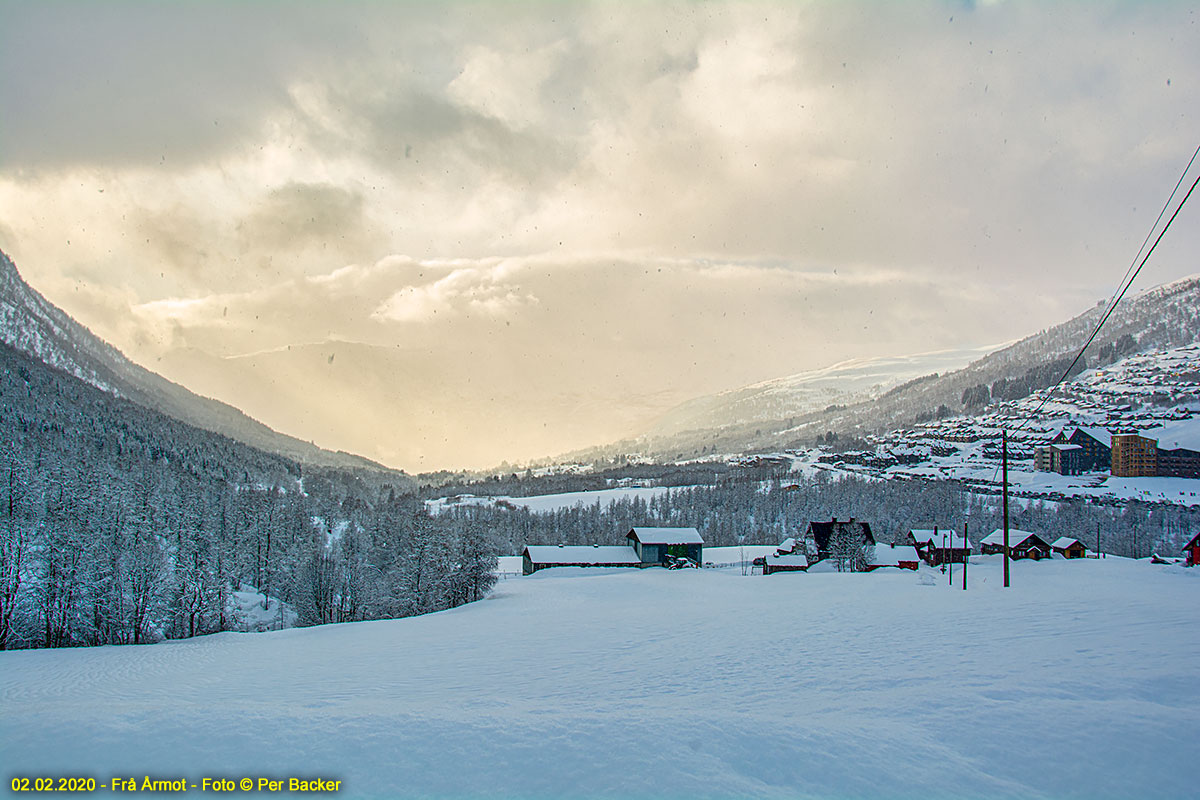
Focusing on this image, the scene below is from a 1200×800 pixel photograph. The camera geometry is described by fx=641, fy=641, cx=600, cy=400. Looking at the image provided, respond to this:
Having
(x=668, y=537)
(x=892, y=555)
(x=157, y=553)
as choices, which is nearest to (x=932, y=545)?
(x=892, y=555)

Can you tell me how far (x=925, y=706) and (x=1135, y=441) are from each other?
19821 cm

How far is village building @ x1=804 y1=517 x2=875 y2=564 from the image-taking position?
7706 centimetres

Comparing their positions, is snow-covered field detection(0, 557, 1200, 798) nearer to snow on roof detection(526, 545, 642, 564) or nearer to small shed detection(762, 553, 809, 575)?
small shed detection(762, 553, 809, 575)

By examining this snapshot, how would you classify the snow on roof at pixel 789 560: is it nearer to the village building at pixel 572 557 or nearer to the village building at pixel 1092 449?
the village building at pixel 572 557

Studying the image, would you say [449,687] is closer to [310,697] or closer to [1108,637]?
[310,697]

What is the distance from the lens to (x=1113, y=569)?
48562mm

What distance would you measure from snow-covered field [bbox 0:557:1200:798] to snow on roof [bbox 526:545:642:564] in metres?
61.6

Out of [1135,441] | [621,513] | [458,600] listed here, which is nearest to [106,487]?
[458,600]

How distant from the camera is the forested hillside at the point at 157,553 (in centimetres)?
4644

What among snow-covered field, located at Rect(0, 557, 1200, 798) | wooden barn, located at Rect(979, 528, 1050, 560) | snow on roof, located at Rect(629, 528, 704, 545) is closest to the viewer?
snow-covered field, located at Rect(0, 557, 1200, 798)

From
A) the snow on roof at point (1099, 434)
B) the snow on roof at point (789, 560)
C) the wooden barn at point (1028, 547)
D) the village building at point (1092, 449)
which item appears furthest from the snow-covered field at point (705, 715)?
the snow on roof at point (1099, 434)

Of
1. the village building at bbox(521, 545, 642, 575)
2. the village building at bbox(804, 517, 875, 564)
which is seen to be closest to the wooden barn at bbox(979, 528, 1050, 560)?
the village building at bbox(804, 517, 875, 564)

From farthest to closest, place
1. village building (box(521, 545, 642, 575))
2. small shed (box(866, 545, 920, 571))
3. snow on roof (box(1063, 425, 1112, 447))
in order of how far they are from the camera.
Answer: snow on roof (box(1063, 425, 1112, 447))
village building (box(521, 545, 642, 575))
small shed (box(866, 545, 920, 571))

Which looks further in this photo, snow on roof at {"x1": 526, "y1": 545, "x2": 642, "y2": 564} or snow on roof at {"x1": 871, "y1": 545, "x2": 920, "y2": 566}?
snow on roof at {"x1": 526, "y1": 545, "x2": 642, "y2": 564}
